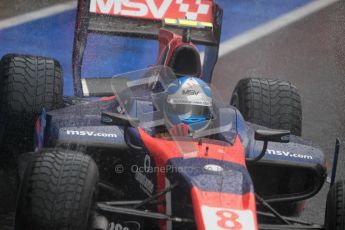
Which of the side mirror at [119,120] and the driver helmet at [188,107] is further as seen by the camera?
the driver helmet at [188,107]

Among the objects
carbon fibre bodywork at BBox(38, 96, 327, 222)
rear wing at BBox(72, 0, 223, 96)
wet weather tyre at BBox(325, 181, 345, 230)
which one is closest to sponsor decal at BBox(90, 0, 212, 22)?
rear wing at BBox(72, 0, 223, 96)

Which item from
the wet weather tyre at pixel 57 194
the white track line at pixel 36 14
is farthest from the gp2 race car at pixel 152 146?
the white track line at pixel 36 14

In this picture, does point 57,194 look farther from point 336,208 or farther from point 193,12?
point 193,12

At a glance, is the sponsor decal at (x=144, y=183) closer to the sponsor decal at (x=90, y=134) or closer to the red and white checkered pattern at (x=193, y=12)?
the sponsor decal at (x=90, y=134)

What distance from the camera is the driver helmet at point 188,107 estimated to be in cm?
682

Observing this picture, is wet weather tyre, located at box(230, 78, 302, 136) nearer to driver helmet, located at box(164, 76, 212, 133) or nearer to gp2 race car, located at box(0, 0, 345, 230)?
gp2 race car, located at box(0, 0, 345, 230)

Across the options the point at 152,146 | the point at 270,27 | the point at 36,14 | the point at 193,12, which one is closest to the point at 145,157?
the point at 152,146

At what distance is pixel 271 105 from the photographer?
831cm

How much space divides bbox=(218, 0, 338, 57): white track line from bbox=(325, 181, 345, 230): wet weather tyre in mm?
6261

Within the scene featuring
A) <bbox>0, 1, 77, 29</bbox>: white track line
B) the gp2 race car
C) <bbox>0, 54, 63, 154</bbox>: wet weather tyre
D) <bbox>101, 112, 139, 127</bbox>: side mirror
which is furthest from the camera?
<bbox>0, 1, 77, 29</bbox>: white track line

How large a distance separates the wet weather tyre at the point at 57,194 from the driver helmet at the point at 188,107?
955 millimetres

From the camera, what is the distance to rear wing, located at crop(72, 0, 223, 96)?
29.9 ft

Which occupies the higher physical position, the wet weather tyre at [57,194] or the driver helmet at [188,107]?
the driver helmet at [188,107]

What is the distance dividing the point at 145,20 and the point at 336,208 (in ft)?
12.4
